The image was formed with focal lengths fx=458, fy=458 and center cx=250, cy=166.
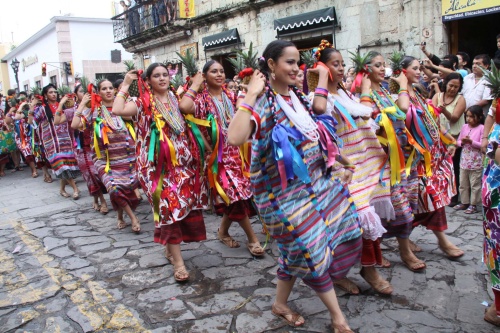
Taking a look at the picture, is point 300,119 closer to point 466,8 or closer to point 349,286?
point 349,286

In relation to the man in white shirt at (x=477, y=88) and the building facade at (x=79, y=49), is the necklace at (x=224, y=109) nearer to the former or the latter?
the man in white shirt at (x=477, y=88)

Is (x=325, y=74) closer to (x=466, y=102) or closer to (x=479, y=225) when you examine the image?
(x=479, y=225)

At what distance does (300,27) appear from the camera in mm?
12070

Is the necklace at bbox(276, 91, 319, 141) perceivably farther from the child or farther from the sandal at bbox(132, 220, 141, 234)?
the child

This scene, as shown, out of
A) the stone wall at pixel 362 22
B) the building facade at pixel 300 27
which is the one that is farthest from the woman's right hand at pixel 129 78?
the stone wall at pixel 362 22

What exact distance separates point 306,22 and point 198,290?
9.26 meters

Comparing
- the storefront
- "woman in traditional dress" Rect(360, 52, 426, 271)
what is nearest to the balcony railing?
the storefront

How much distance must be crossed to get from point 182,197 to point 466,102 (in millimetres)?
4395

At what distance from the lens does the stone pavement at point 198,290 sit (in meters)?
3.35

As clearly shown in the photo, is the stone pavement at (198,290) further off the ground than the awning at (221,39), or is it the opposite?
the awning at (221,39)

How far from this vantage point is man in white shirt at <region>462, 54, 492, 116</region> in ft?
20.3

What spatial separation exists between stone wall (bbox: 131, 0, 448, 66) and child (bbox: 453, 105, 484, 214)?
3711 mm

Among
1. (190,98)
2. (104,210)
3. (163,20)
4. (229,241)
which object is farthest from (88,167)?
(163,20)

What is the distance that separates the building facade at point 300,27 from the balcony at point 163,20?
31 mm
